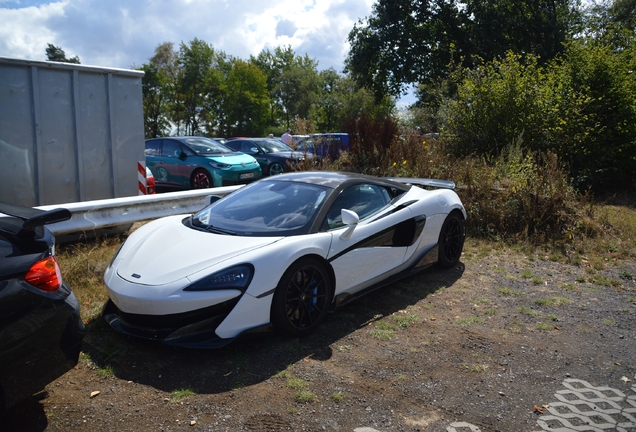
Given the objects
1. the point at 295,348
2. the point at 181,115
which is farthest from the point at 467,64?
the point at 181,115

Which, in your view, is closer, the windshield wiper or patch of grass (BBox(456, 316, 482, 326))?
the windshield wiper

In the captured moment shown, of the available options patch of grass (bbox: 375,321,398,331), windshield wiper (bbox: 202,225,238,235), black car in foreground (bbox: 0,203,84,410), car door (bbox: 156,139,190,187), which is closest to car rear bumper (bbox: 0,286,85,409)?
black car in foreground (bbox: 0,203,84,410)

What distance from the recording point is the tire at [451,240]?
21.0ft

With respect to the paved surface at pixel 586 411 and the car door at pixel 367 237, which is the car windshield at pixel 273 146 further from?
the paved surface at pixel 586 411

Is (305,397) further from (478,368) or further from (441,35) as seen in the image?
(441,35)

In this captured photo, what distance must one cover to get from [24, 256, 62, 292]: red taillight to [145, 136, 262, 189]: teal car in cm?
980

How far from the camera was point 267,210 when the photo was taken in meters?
5.11

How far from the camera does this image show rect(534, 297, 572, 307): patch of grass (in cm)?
564

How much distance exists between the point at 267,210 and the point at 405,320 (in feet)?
5.47

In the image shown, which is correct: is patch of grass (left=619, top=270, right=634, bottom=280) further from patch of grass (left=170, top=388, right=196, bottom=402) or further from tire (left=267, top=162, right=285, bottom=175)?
tire (left=267, top=162, right=285, bottom=175)

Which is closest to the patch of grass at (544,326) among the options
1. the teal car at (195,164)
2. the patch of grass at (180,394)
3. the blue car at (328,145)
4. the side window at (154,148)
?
the patch of grass at (180,394)

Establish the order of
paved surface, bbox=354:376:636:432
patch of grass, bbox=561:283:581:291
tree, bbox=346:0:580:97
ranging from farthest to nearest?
tree, bbox=346:0:580:97, patch of grass, bbox=561:283:581:291, paved surface, bbox=354:376:636:432

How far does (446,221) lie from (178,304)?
359cm

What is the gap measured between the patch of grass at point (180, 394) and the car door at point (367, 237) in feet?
5.40
